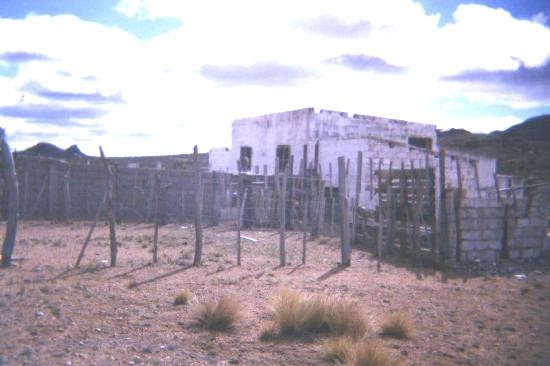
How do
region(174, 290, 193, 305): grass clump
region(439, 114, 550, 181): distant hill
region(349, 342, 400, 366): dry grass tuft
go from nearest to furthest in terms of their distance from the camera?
1. region(349, 342, 400, 366): dry grass tuft
2. region(174, 290, 193, 305): grass clump
3. region(439, 114, 550, 181): distant hill

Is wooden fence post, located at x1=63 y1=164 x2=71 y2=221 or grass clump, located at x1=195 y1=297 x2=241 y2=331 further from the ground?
wooden fence post, located at x1=63 y1=164 x2=71 y2=221

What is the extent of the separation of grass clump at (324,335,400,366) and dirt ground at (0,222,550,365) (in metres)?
0.18

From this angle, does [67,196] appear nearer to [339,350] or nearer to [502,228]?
[502,228]

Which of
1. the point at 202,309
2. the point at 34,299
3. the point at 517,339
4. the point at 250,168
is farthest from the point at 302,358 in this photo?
the point at 250,168

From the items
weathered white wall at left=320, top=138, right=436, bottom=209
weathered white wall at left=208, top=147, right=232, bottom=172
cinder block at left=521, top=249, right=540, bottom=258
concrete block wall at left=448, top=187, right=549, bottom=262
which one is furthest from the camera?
weathered white wall at left=208, top=147, right=232, bottom=172

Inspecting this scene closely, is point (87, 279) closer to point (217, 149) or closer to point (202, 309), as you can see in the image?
point (202, 309)

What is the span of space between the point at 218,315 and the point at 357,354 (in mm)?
2129

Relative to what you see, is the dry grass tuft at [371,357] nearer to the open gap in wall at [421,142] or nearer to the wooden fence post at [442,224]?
the wooden fence post at [442,224]

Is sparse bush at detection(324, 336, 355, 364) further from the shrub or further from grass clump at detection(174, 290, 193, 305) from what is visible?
grass clump at detection(174, 290, 193, 305)

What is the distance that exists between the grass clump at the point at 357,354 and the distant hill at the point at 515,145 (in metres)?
37.5

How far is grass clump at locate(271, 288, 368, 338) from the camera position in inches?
251

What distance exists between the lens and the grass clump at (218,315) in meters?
6.60

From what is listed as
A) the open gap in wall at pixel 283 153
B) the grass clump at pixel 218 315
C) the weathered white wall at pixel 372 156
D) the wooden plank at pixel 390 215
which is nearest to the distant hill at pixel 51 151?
the open gap in wall at pixel 283 153

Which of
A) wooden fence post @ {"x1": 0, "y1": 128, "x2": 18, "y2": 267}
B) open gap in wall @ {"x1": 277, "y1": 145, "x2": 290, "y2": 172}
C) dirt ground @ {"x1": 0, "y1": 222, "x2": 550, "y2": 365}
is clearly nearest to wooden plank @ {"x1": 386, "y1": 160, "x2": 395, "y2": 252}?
dirt ground @ {"x1": 0, "y1": 222, "x2": 550, "y2": 365}
